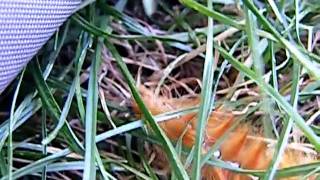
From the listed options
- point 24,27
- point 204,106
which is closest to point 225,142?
point 204,106

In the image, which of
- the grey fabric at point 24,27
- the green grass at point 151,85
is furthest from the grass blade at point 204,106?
the grey fabric at point 24,27

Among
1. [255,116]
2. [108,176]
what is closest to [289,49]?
[255,116]

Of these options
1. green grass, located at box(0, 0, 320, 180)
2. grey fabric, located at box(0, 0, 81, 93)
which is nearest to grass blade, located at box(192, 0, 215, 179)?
green grass, located at box(0, 0, 320, 180)

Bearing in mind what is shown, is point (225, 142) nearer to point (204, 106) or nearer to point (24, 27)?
point (204, 106)

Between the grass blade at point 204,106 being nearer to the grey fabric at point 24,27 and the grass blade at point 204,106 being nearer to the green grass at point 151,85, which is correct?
the green grass at point 151,85

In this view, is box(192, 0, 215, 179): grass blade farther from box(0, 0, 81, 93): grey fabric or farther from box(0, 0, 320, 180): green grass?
box(0, 0, 81, 93): grey fabric

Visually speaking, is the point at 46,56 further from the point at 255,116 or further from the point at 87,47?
the point at 255,116
